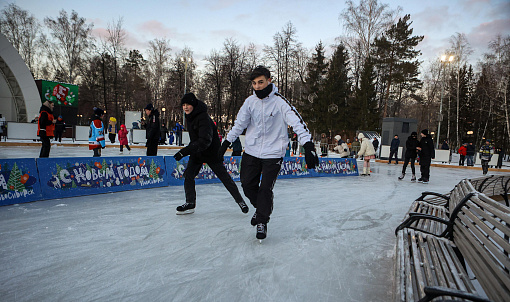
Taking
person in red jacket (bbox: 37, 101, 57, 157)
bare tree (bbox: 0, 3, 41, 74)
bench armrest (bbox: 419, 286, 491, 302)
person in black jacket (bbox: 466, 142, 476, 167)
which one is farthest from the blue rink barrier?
bare tree (bbox: 0, 3, 41, 74)

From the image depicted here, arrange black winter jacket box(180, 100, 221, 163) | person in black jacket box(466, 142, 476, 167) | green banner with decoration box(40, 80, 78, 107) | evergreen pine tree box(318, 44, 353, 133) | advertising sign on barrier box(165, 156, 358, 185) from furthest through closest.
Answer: evergreen pine tree box(318, 44, 353, 133), green banner with decoration box(40, 80, 78, 107), person in black jacket box(466, 142, 476, 167), advertising sign on barrier box(165, 156, 358, 185), black winter jacket box(180, 100, 221, 163)

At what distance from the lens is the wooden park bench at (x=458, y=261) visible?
1.31m

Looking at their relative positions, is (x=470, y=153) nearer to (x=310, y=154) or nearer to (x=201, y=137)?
(x=310, y=154)

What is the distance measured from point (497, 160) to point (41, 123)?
21456 mm

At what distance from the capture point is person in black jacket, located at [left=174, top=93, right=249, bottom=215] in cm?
349

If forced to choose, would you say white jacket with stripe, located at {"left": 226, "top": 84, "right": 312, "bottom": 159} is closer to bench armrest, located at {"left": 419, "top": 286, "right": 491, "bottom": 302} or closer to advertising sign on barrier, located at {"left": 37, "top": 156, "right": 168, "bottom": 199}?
bench armrest, located at {"left": 419, "top": 286, "right": 491, "bottom": 302}

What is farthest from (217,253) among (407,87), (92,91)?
(92,91)

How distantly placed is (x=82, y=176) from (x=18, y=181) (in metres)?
0.87

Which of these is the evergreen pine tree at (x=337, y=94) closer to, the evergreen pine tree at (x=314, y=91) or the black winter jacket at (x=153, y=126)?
the evergreen pine tree at (x=314, y=91)

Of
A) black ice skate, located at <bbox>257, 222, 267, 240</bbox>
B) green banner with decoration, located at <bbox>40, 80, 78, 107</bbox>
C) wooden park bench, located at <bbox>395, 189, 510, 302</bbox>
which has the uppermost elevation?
green banner with decoration, located at <bbox>40, 80, 78, 107</bbox>

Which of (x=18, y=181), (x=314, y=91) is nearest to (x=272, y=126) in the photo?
(x=18, y=181)

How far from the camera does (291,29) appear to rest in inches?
1112

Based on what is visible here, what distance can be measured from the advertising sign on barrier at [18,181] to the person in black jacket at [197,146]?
2378mm

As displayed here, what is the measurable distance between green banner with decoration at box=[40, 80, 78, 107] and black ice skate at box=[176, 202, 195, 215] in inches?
916
